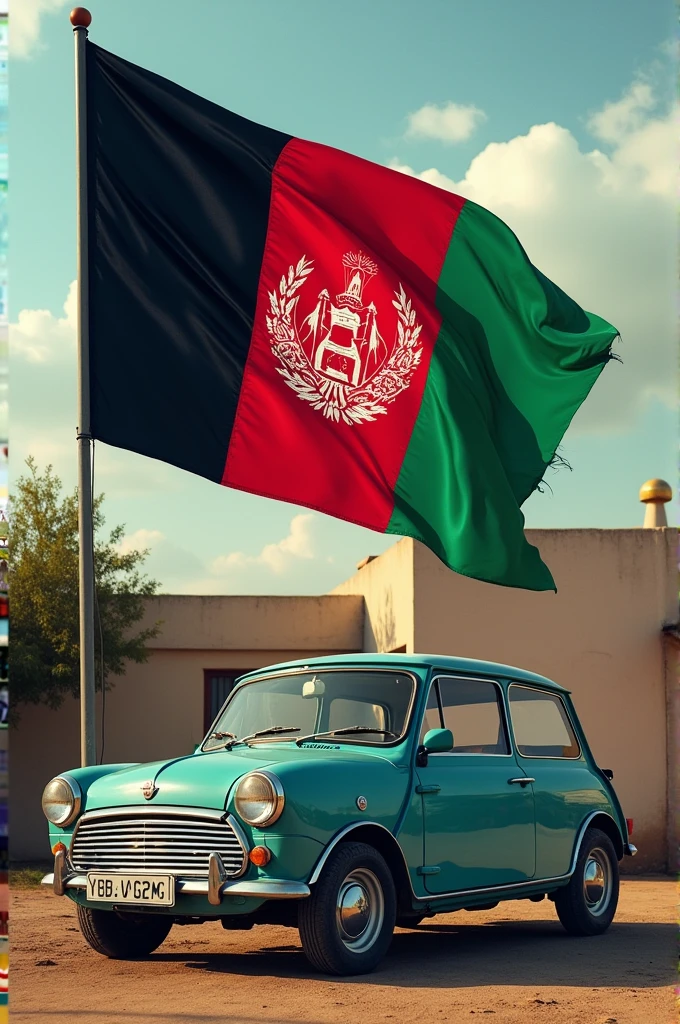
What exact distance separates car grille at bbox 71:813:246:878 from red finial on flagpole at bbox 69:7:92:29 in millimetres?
5098

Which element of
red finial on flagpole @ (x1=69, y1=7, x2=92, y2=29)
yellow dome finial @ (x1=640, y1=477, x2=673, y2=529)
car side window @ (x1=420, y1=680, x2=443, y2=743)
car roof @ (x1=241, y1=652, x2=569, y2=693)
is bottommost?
car side window @ (x1=420, y1=680, x2=443, y2=743)

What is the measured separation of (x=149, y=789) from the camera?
705 centimetres

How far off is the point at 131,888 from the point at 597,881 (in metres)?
4.08

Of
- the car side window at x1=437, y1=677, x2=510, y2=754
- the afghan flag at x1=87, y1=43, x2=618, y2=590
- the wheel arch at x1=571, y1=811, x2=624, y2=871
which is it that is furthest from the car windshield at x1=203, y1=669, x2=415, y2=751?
the wheel arch at x1=571, y1=811, x2=624, y2=871

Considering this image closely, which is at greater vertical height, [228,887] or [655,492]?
[655,492]

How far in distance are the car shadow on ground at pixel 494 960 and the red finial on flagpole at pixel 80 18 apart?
6.01 meters

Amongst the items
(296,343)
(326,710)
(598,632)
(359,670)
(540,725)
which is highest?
(296,343)

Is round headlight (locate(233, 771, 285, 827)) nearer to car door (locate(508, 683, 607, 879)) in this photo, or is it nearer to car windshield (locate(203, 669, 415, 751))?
car windshield (locate(203, 669, 415, 751))

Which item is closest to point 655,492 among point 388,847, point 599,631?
point 599,631

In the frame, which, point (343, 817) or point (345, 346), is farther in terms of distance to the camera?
point (345, 346)

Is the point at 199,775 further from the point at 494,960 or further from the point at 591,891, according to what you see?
the point at 591,891

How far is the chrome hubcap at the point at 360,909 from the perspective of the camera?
268 inches

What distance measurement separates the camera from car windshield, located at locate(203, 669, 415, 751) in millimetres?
7875

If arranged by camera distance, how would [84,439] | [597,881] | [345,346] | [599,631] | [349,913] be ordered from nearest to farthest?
[349,913], [84,439], [345,346], [597,881], [599,631]
